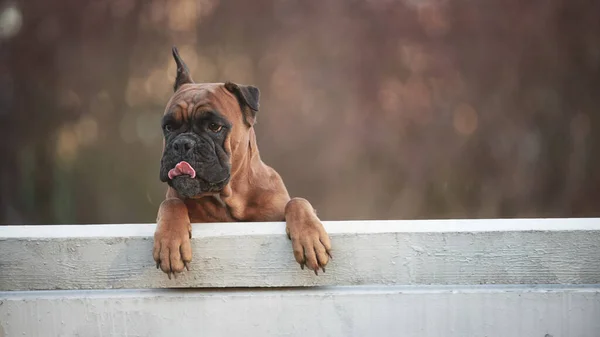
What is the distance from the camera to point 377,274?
2.04 meters

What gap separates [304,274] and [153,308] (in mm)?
443

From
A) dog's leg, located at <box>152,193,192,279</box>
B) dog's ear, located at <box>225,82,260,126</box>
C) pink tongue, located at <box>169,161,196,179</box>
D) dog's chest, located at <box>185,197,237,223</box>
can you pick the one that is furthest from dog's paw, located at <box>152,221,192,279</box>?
dog's ear, located at <box>225,82,260,126</box>

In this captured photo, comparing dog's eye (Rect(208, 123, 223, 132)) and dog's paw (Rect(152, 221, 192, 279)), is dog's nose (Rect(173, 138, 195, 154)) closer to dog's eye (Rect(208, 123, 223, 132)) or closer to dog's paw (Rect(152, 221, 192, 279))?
dog's eye (Rect(208, 123, 223, 132))

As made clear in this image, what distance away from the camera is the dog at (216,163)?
2.48m

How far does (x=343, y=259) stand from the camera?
206 cm

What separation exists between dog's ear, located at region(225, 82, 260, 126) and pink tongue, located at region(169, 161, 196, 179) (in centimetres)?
38

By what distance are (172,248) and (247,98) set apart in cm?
86

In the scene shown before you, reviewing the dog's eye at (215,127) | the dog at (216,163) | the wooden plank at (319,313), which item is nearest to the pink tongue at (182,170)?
the dog at (216,163)

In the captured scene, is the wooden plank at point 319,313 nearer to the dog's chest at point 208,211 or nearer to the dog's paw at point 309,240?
the dog's paw at point 309,240

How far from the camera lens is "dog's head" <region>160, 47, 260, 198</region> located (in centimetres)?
249

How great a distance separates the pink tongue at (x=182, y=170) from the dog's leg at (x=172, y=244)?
0.28 metres

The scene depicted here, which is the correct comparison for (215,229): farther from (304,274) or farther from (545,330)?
(545,330)

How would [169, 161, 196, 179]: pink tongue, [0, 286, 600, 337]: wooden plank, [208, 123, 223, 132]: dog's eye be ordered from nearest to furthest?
[0, 286, 600, 337]: wooden plank, [169, 161, 196, 179]: pink tongue, [208, 123, 223, 132]: dog's eye

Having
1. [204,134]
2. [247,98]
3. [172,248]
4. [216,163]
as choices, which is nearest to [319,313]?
[172,248]
